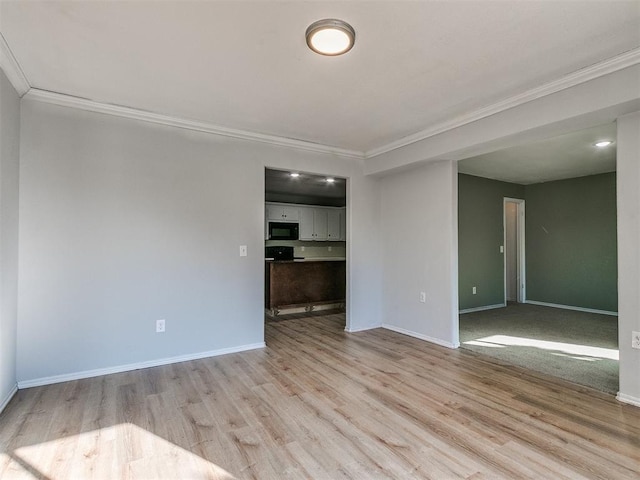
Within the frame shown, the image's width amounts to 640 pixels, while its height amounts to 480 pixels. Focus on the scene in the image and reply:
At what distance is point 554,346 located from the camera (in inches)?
147

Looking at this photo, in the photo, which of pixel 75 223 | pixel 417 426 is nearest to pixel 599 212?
pixel 417 426

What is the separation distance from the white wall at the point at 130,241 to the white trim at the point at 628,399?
312cm

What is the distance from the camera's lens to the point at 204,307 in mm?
3439

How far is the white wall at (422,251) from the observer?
3822 millimetres

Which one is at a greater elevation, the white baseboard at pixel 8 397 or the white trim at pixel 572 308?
the white baseboard at pixel 8 397

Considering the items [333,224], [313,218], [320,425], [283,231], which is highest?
[313,218]

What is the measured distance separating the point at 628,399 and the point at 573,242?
14.3 feet

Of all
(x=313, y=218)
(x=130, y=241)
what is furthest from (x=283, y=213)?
(x=130, y=241)

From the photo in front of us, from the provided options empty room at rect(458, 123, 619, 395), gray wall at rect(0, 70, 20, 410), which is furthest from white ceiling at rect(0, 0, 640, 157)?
empty room at rect(458, 123, 619, 395)

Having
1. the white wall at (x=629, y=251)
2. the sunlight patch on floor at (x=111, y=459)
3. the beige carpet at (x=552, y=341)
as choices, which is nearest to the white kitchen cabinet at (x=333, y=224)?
the beige carpet at (x=552, y=341)

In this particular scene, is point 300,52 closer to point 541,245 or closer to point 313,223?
point 313,223

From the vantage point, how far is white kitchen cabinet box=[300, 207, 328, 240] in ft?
25.2

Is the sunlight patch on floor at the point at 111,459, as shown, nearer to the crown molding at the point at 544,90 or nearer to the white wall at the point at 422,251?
the white wall at the point at 422,251

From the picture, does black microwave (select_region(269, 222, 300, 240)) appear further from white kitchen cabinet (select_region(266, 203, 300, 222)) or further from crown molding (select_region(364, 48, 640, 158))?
crown molding (select_region(364, 48, 640, 158))
